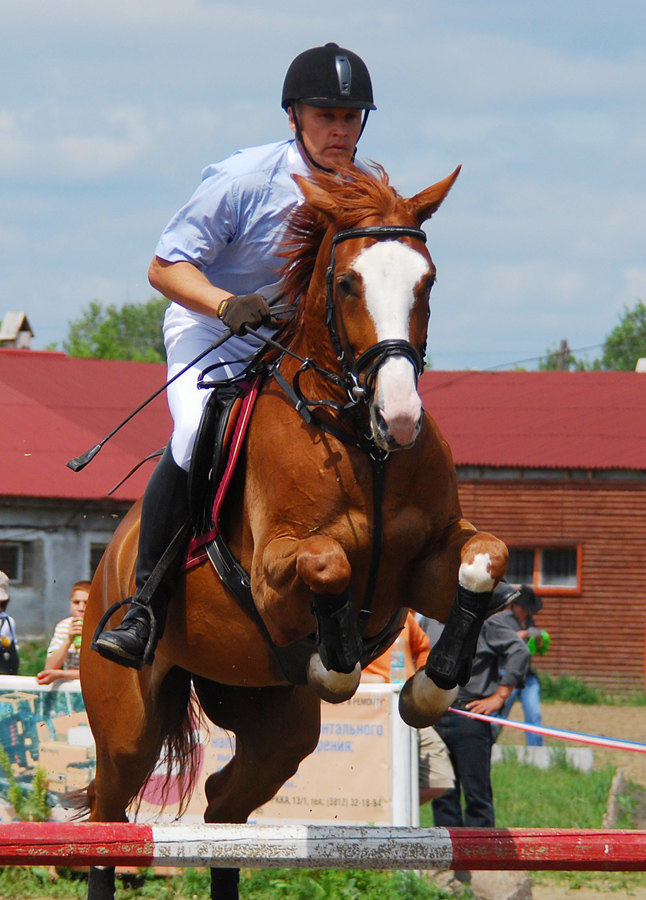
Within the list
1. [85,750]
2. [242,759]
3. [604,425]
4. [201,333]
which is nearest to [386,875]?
[85,750]

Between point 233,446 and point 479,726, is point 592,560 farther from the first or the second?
point 233,446

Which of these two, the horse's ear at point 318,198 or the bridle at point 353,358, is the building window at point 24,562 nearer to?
the bridle at point 353,358

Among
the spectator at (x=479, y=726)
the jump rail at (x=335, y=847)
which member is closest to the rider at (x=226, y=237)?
the jump rail at (x=335, y=847)

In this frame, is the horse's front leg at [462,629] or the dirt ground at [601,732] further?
the dirt ground at [601,732]

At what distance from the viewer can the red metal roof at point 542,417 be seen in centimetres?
2131

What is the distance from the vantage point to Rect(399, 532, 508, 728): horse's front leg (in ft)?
11.4

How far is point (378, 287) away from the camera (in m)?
3.51

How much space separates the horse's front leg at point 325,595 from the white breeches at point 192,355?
814 mm

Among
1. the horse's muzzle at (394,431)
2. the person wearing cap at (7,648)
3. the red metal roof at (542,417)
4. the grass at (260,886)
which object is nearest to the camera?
the horse's muzzle at (394,431)

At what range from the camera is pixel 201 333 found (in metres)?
4.62

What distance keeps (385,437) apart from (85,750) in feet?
14.5

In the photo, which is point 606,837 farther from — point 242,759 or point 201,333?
point 201,333

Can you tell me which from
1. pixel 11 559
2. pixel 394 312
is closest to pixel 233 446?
pixel 394 312

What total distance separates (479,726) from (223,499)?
380 centimetres
